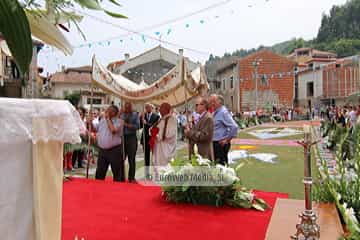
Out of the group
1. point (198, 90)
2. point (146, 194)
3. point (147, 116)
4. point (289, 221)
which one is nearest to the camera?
point (289, 221)

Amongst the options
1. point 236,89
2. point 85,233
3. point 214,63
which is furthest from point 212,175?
point 214,63

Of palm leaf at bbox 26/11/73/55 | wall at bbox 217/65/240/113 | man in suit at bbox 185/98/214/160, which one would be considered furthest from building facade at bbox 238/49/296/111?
palm leaf at bbox 26/11/73/55

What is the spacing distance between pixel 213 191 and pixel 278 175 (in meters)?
3.27

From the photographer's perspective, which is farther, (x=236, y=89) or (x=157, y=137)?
(x=236, y=89)

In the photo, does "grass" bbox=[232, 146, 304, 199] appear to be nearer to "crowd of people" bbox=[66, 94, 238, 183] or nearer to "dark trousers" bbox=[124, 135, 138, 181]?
"crowd of people" bbox=[66, 94, 238, 183]

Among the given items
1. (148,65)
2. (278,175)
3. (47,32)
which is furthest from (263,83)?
(47,32)

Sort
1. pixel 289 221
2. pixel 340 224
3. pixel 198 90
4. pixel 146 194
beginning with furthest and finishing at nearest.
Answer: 1. pixel 198 90
2. pixel 146 194
3. pixel 289 221
4. pixel 340 224

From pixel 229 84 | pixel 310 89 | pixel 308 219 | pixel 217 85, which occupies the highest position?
pixel 217 85

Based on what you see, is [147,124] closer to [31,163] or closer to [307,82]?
[31,163]

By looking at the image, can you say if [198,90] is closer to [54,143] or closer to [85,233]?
[85,233]

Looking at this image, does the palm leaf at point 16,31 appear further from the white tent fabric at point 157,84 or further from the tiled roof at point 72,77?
the tiled roof at point 72,77

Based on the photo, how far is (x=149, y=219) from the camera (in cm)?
326

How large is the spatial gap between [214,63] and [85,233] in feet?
135

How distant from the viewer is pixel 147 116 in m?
6.88
